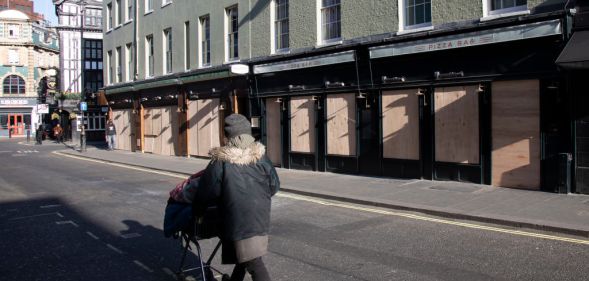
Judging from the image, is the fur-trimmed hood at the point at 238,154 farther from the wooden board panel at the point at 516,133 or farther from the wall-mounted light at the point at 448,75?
the wall-mounted light at the point at 448,75

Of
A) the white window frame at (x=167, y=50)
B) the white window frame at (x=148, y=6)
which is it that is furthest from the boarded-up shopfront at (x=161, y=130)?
the white window frame at (x=148, y=6)

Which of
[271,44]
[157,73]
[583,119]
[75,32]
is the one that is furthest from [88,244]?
[75,32]

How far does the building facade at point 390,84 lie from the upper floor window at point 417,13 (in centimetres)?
3

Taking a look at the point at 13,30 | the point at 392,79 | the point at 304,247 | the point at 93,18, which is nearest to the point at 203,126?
the point at 392,79

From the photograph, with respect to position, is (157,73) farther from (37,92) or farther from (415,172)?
(37,92)

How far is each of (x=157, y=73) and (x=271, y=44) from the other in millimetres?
9991

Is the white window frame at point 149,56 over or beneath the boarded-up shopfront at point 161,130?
over

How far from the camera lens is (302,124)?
16.2m

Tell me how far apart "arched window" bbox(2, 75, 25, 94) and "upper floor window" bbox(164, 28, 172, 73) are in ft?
141

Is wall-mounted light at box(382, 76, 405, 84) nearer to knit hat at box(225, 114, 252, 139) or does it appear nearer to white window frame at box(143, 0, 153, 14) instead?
knit hat at box(225, 114, 252, 139)

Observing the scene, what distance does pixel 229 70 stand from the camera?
734 inches

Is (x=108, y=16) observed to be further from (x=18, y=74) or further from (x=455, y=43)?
(x=18, y=74)

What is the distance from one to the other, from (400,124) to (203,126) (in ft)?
34.9

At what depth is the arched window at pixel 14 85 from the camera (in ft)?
193
